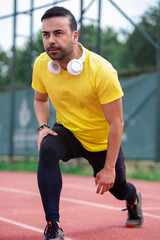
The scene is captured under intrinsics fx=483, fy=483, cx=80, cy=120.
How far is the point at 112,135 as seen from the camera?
351 cm

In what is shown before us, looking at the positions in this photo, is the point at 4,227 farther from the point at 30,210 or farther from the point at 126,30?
the point at 126,30

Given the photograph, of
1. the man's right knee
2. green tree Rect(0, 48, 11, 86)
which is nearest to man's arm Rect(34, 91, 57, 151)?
the man's right knee

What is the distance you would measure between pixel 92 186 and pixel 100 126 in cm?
544

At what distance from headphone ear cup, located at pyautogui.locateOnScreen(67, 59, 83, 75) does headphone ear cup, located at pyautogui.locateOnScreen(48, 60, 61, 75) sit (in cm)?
14

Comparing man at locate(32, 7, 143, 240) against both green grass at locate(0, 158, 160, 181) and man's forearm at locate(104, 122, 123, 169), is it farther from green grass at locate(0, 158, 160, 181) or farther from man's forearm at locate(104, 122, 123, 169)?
green grass at locate(0, 158, 160, 181)

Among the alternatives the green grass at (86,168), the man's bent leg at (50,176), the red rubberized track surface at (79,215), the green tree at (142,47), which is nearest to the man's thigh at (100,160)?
the man's bent leg at (50,176)

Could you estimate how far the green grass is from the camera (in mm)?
10609

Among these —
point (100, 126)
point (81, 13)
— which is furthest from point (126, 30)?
point (100, 126)

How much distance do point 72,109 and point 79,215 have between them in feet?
6.88

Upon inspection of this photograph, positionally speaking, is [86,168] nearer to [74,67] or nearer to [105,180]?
[105,180]

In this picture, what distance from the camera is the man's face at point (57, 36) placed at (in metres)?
3.43

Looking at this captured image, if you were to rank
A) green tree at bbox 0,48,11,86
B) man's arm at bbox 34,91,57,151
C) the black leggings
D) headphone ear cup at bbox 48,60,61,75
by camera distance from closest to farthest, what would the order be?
the black leggings, headphone ear cup at bbox 48,60,61,75, man's arm at bbox 34,91,57,151, green tree at bbox 0,48,11,86

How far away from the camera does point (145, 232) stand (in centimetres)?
438

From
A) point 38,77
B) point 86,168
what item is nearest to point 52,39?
point 38,77
